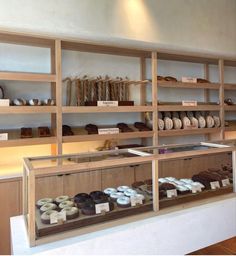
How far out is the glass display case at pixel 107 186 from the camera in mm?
1183

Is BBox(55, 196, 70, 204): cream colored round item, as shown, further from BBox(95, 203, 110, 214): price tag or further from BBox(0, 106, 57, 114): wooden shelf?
BBox(0, 106, 57, 114): wooden shelf

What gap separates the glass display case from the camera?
118 cm

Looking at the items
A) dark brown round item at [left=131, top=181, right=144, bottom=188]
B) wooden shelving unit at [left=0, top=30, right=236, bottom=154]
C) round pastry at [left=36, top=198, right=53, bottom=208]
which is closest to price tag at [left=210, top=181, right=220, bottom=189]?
dark brown round item at [left=131, top=181, right=144, bottom=188]

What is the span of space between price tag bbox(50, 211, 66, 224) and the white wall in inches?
65.7

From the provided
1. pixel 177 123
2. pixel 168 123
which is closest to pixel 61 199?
pixel 168 123

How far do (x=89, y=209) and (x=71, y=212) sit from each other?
0.09 meters

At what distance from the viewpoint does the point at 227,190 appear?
168cm

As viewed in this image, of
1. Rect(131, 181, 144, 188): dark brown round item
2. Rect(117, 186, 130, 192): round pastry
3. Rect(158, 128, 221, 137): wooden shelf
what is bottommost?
Rect(117, 186, 130, 192): round pastry

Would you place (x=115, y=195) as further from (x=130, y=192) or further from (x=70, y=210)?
(x=70, y=210)

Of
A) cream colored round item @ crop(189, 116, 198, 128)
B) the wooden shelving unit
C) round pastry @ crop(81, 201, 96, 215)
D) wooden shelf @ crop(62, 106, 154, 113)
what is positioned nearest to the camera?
round pastry @ crop(81, 201, 96, 215)

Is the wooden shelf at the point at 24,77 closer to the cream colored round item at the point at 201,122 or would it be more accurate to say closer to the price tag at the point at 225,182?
the price tag at the point at 225,182

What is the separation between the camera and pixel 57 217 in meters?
1.22

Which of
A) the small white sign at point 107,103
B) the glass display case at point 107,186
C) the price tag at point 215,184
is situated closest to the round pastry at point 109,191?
the glass display case at point 107,186

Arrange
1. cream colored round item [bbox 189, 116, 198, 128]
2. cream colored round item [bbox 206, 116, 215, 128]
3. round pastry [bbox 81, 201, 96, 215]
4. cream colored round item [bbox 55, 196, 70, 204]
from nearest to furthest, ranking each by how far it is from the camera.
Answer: round pastry [bbox 81, 201, 96, 215] < cream colored round item [bbox 55, 196, 70, 204] < cream colored round item [bbox 189, 116, 198, 128] < cream colored round item [bbox 206, 116, 215, 128]
